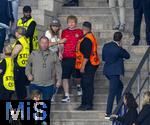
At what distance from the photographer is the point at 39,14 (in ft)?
75.5

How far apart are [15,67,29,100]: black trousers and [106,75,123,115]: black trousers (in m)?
1.73

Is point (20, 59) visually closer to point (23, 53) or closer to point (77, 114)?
point (23, 53)

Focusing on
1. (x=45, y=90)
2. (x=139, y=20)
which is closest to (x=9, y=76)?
(x=45, y=90)

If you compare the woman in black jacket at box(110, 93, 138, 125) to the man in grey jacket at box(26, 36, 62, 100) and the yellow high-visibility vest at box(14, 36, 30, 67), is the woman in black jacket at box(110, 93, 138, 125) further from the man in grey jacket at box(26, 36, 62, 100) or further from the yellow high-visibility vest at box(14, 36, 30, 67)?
the yellow high-visibility vest at box(14, 36, 30, 67)

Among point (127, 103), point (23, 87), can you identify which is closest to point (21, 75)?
point (23, 87)

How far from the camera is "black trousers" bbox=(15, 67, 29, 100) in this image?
19.9 metres

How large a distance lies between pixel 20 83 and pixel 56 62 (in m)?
1.07

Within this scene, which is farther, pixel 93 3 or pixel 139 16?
pixel 93 3

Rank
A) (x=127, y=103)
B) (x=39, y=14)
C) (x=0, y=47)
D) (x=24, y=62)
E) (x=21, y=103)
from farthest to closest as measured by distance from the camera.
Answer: (x=39, y=14) < (x=0, y=47) < (x=24, y=62) < (x=21, y=103) < (x=127, y=103)

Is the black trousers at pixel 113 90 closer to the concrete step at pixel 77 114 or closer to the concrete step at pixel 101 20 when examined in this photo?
the concrete step at pixel 77 114

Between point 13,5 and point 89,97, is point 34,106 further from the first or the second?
A: point 13,5

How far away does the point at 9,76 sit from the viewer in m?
19.5

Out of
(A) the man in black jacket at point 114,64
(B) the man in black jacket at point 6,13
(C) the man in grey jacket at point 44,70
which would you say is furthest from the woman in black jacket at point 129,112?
(B) the man in black jacket at point 6,13

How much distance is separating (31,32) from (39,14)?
261 cm
